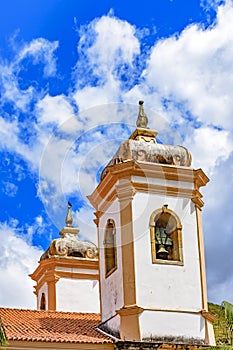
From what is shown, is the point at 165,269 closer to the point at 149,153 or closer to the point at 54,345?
the point at 149,153

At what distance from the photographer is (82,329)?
19188mm

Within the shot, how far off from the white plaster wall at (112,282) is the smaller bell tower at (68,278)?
3.89 metres

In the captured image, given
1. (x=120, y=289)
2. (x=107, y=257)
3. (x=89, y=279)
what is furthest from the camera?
(x=89, y=279)

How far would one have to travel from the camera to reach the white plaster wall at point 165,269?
18562 millimetres

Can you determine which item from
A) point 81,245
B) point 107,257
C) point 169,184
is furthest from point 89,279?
point 169,184

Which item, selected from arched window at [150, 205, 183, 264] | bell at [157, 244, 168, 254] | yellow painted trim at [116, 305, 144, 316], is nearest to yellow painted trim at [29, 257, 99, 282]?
arched window at [150, 205, 183, 264]

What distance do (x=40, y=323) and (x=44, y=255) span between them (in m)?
5.98

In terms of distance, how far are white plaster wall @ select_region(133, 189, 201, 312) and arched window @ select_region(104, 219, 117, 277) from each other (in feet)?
3.35

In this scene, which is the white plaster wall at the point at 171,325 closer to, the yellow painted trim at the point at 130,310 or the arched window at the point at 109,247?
the yellow painted trim at the point at 130,310

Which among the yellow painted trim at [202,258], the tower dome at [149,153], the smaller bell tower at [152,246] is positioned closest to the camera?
the smaller bell tower at [152,246]

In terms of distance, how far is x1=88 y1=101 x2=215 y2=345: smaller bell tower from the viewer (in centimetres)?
1842

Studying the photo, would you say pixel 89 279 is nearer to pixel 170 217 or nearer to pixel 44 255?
pixel 44 255

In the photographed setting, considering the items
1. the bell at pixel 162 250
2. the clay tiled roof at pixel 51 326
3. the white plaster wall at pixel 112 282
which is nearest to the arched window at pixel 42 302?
the clay tiled roof at pixel 51 326

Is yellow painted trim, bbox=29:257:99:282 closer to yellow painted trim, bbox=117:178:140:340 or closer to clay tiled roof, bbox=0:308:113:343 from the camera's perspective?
clay tiled roof, bbox=0:308:113:343
